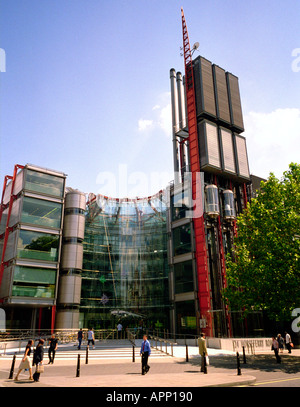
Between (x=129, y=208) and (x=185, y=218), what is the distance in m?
12.6

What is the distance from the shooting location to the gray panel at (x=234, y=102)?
45.5 metres

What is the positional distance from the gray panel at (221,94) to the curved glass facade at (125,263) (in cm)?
1407

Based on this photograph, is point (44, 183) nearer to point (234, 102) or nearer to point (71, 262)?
point (71, 262)

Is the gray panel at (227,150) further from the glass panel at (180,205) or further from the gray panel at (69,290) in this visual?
the gray panel at (69,290)

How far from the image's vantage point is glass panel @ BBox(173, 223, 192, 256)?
3909 centimetres

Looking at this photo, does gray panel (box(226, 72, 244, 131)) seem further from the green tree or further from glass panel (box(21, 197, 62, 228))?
glass panel (box(21, 197, 62, 228))

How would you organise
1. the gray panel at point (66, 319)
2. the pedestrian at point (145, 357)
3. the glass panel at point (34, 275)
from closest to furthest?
the pedestrian at point (145, 357), the glass panel at point (34, 275), the gray panel at point (66, 319)

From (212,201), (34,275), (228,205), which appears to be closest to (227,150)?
(228,205)

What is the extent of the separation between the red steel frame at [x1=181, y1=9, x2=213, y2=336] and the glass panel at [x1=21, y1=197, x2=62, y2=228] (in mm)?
17394

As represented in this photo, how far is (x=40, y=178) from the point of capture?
40031 mm

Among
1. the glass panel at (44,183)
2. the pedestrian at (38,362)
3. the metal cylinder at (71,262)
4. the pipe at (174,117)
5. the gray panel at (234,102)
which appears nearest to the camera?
the pedestrian at (38,362)

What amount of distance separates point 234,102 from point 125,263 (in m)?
28.8

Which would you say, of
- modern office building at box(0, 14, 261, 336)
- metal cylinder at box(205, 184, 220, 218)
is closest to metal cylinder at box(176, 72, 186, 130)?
modern office building at box(0, 14, 261, 336)

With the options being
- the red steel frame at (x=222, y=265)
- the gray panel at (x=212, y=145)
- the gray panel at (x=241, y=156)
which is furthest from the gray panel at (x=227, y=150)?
the red steel frame at (x=222, y=265)
